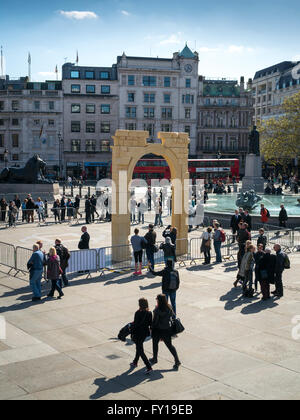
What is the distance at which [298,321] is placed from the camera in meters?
11.8

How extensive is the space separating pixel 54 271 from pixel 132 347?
4.16m

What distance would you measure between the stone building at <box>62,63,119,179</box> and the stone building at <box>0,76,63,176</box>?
67.8 inches

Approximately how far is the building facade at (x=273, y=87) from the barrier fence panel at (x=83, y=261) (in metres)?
77.5

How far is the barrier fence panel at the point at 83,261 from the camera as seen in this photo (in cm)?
1609

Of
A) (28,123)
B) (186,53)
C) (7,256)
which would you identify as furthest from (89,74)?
(7,256)

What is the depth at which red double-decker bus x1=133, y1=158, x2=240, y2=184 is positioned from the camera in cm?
5712

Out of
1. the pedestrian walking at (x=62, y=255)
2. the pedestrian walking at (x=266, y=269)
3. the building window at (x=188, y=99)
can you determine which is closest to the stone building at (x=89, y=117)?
the building window at (x=188, y=99)

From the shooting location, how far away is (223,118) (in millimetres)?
85250

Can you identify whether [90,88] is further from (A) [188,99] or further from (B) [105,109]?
(A) [188,99]

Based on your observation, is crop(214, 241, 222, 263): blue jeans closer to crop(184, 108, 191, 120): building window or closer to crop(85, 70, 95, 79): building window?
crop(85, 70, 95, 79): building window
